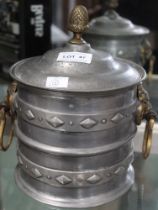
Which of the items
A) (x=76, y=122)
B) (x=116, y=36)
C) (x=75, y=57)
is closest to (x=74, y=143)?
(x=76, y=122)

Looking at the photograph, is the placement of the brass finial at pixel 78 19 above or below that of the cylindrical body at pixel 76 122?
above

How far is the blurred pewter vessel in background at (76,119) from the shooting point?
0.64 metres

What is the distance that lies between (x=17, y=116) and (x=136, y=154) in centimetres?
39

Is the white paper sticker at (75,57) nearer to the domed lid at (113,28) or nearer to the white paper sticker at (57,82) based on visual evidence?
the white paper sticker at (57,82)

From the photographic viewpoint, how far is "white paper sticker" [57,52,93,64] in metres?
0.68

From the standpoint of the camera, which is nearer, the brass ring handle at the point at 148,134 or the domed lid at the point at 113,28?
the brass ring handle at the point at 148,134

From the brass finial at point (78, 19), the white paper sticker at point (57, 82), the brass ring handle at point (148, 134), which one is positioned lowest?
the brass ring handle at point (148, 134)

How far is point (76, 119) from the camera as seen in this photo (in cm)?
64

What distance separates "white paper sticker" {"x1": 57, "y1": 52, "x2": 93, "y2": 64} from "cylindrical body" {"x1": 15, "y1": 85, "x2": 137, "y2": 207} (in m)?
0.08

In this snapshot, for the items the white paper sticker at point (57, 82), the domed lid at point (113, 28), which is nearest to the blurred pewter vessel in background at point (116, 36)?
the domed lid at point (113, 28)

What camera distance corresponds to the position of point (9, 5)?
52.6 inches

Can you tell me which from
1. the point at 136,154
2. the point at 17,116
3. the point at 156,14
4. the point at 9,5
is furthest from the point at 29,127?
the point at 156,14

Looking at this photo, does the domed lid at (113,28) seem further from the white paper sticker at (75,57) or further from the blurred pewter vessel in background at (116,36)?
the white paper sticker at (75,57)

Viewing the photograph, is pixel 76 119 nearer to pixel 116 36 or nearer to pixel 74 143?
pixel 74 143
